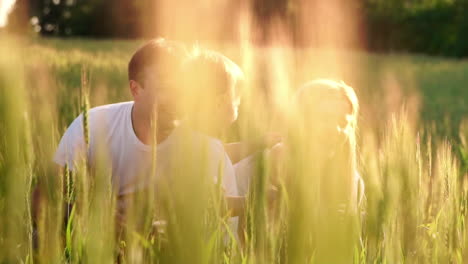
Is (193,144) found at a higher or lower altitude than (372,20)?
higher

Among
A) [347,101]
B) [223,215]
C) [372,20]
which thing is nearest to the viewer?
[223,215]

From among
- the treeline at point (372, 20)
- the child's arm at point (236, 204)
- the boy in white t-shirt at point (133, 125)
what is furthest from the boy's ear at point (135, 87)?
the treeline at point (372, 20)

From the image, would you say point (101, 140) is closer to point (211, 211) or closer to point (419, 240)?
point (211, 211)

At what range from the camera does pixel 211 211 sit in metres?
0.92

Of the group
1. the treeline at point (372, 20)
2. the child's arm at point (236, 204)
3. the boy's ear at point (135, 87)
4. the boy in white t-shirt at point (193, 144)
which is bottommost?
the treeline at point (372, 20)

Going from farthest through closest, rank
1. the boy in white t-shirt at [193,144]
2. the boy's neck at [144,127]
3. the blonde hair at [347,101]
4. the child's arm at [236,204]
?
the boy's neck at [144,127], the blonde hair at [347,101], the child's arm at [236,204], the boy in white t-shirt at [193,144]

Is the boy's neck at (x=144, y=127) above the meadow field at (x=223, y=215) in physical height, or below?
below

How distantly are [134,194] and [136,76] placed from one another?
3.17 feet

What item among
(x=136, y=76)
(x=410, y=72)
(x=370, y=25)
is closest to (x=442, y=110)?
(x=410, y=72)

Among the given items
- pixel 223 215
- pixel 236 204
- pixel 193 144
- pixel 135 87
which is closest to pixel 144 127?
pixel 135 87

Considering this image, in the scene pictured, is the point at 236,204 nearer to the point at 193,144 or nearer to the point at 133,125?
the point at 193,144

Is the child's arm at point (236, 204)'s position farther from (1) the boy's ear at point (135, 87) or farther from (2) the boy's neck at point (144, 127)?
(1) the boy's ear at point (135, 87)

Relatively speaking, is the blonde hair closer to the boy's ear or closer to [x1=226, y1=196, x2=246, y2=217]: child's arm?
[x1=226, y1=196, x2=246, y2=217]: child's arm

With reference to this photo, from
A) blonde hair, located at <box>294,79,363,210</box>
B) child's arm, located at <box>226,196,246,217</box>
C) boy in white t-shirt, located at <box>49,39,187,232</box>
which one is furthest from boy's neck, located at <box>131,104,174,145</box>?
child's arm, located at <box>226,196,246,217</box>
